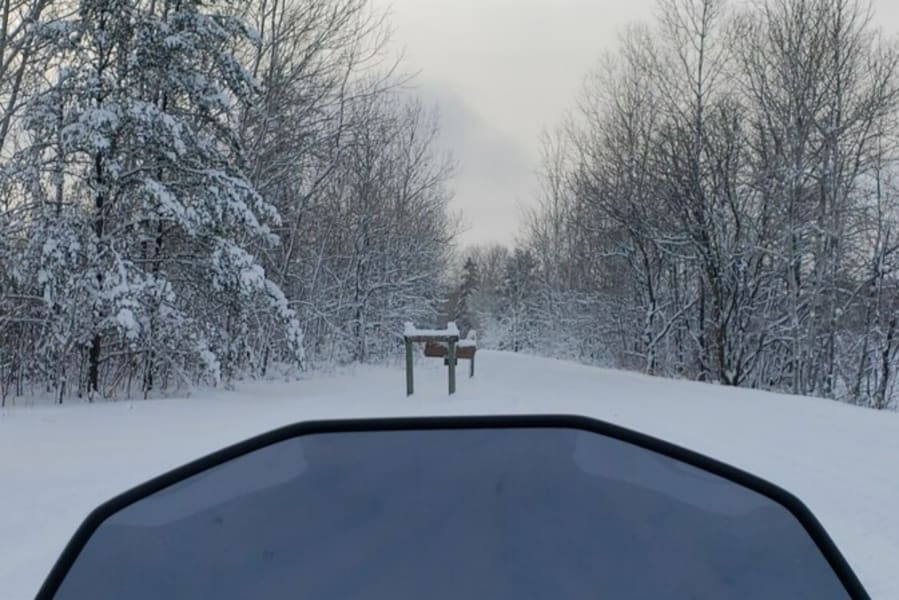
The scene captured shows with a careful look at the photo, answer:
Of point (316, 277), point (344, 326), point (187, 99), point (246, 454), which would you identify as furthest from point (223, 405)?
point (344, 326)

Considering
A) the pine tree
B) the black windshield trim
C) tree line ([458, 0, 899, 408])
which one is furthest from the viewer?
tree line ([458, 0, 899, 408])

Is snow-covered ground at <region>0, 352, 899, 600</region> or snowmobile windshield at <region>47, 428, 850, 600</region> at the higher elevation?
snowmobile windshield at <region>47, 428, 850, 600</region>

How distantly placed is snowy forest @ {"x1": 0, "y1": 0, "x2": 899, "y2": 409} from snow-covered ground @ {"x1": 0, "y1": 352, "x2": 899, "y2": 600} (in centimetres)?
149

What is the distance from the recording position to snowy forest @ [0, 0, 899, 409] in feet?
24.3

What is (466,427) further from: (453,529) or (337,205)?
(337,205)

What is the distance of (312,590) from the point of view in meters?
0.55

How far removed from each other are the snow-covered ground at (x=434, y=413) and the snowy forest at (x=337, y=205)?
1487mm

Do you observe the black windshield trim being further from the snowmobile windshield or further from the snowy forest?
the snowy forest

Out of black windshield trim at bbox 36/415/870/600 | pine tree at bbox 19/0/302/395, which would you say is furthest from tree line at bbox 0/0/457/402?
black windshield trim at bbox 36/415/870/600

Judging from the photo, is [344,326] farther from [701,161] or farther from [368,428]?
[368,428]

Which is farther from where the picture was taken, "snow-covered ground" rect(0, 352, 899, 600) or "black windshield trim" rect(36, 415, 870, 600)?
"snow-covered ground" rect(0, 352, 899, 600)

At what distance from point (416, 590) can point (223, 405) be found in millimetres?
7020

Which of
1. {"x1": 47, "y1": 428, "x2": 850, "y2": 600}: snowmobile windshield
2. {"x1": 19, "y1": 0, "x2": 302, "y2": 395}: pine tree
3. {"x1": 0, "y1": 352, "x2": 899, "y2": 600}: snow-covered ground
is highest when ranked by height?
{"x1": 19, "y1": 0, "x2": 302, "y2": 395}: pine tree

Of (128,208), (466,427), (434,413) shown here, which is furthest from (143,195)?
(466,427)
